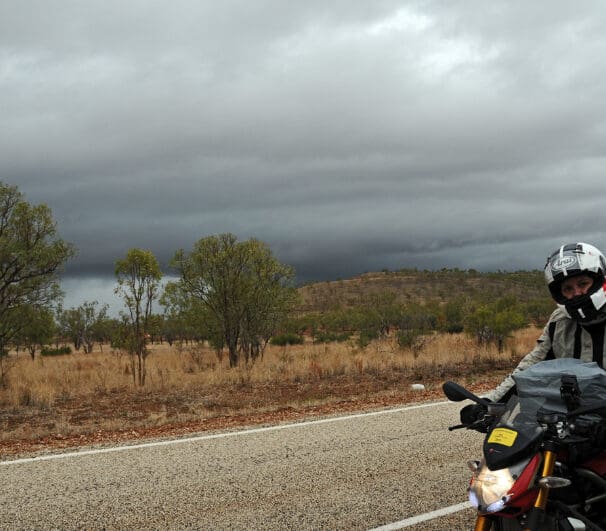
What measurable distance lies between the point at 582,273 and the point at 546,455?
4.55 ft

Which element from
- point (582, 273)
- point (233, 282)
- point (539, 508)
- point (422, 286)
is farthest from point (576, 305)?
point (422, 286)

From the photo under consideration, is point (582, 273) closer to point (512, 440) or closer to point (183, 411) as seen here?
point (512, 440)

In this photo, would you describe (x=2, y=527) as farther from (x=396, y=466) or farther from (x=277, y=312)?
(x=277, y=312)

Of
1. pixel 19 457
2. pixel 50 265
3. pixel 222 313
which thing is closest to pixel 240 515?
pixel 19 457

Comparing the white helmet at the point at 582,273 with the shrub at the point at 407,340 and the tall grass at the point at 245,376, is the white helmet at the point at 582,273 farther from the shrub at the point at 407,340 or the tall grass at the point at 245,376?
the shrub at the point at 407,340

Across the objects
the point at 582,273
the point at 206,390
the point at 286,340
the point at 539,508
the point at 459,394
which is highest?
the point at 582,273

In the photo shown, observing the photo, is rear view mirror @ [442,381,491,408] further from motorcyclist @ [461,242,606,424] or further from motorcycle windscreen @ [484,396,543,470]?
motorcycle windscreen @ [484,396,543,470]

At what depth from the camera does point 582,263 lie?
3814 millimetres

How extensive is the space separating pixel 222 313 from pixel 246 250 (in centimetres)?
255

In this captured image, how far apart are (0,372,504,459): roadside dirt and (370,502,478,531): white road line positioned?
13.3ft

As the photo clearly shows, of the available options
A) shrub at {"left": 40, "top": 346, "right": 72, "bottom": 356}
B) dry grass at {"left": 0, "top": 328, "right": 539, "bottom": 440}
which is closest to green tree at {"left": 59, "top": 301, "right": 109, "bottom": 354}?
shrub at {"left": 40, "top": 346, "right": 72, "bottom": 356}

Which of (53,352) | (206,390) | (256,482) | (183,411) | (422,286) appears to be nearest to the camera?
(256,482)

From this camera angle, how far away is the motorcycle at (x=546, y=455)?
111 inches

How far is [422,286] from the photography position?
11525 cm
